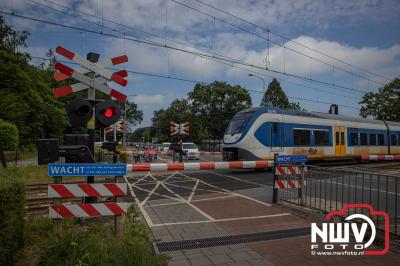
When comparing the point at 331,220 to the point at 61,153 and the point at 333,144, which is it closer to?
the point at 61,153

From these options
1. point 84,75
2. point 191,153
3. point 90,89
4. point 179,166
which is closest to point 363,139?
point 191,153

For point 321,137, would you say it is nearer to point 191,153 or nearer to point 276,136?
point 276,136

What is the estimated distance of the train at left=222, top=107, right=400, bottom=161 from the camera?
16500 mm

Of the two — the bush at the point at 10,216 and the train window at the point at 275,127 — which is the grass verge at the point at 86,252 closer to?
the bush at the point at 10,216

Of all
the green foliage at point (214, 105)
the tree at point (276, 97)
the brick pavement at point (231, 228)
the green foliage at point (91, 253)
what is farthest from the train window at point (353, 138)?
the tree at point (276, 97)

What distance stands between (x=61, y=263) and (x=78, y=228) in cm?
227

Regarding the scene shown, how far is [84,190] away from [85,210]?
307 mm

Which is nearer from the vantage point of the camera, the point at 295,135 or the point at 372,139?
the point at 295,135

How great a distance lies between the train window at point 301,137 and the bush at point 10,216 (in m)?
15.5

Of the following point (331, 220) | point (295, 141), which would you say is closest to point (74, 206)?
point (331, 220)

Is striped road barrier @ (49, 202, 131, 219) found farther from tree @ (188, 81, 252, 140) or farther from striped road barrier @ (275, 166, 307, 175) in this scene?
tree @ (188, 81, 252, 140)

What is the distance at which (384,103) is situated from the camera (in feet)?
178

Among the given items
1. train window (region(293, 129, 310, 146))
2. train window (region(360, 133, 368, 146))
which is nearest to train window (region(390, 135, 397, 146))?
train window (region(360, 133, 368, 146))

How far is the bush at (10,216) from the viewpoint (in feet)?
12.7
